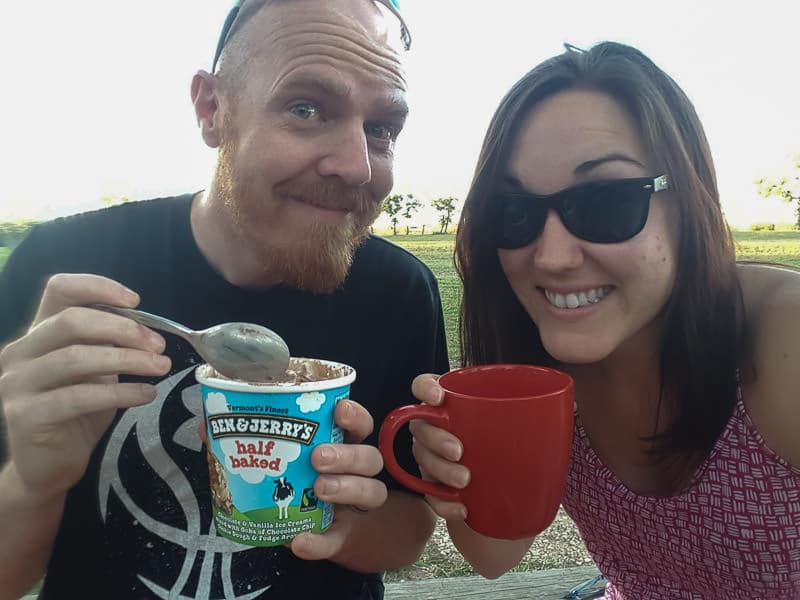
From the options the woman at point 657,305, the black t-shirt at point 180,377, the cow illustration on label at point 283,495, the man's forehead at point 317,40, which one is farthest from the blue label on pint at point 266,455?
the man's forehead at point 317,40

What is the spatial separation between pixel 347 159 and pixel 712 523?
4.06 feet

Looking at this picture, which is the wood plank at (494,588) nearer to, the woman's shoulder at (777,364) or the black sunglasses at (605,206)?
the woman's shoulder at (777,364)

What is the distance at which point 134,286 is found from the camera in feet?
4.69

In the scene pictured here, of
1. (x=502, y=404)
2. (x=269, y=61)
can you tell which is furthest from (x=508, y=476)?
(x=269, y=61)

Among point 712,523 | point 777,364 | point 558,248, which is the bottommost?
point 712,523

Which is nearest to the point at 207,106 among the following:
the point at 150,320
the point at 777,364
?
the point at 150,320

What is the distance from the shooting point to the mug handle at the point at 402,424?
1001 millimetres

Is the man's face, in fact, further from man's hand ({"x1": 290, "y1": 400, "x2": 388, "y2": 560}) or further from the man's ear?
man's hand ({"x1": 290, "y1": 400, "x2": 388, "y2": 560})

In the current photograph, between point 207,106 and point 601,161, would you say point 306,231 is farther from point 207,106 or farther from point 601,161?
point 601,161

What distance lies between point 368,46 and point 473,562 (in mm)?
1390

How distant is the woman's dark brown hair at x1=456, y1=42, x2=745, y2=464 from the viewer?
4.31 feet

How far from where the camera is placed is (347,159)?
4.44ft

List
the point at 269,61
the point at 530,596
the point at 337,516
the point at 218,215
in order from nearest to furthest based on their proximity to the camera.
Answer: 1. the point at 337,516
2. the point at 269,61
3. the point at 218,215
4. the point at 530,596

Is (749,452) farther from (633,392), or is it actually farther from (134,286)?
(134,286)
